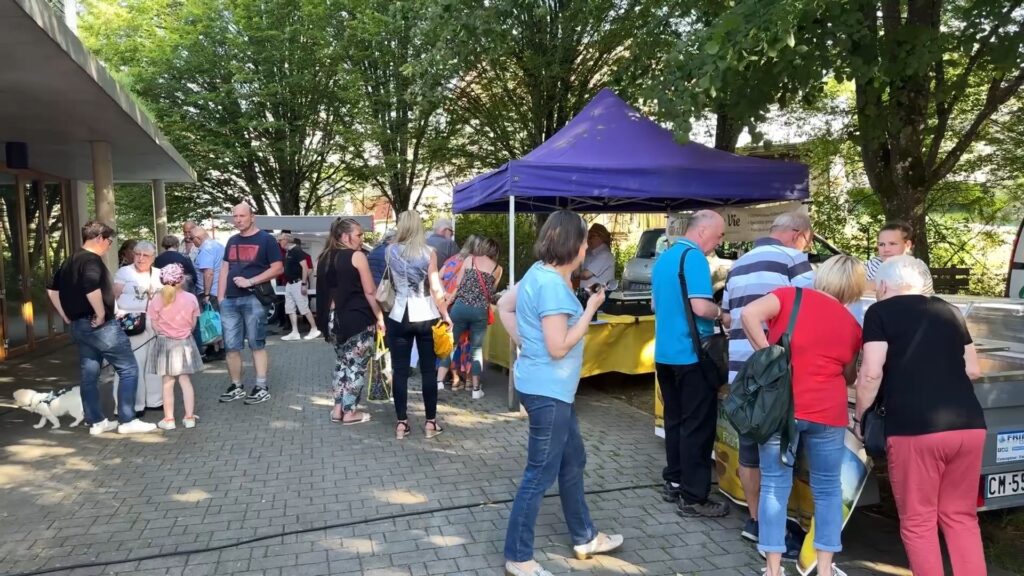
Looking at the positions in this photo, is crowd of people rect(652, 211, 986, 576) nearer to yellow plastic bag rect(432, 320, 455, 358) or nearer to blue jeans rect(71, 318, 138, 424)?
yellow plastic bag rect(432, 320, 455, 358)

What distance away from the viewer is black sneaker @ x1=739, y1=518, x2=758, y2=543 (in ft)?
12.4

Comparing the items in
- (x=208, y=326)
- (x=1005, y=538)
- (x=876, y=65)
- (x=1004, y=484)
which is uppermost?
(x=876, y=65)

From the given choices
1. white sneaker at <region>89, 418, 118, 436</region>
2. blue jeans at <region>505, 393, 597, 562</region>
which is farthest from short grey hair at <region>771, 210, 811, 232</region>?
white sneaker at <region>89, 418, 118, 436</region>

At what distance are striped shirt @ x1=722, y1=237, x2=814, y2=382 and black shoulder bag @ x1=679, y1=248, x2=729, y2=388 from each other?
0.13 m

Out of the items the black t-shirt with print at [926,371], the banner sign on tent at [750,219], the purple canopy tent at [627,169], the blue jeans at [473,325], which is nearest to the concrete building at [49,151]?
the purple canopy tent at [627,169]

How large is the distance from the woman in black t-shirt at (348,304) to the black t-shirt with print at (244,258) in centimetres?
93

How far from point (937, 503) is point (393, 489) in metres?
3.08

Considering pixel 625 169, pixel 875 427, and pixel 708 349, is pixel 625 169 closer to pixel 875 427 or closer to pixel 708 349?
pixel 708 349

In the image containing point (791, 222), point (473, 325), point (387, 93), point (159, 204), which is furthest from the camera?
point (387, 93)

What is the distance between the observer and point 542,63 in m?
13.7

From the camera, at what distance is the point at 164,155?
37.5 ft

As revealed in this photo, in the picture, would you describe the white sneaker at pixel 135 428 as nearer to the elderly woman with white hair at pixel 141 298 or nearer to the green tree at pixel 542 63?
the elderly woman with white hair at pixel 141 298

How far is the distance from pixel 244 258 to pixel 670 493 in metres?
4.48

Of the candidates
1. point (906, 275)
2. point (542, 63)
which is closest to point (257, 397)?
point (906, 275)
